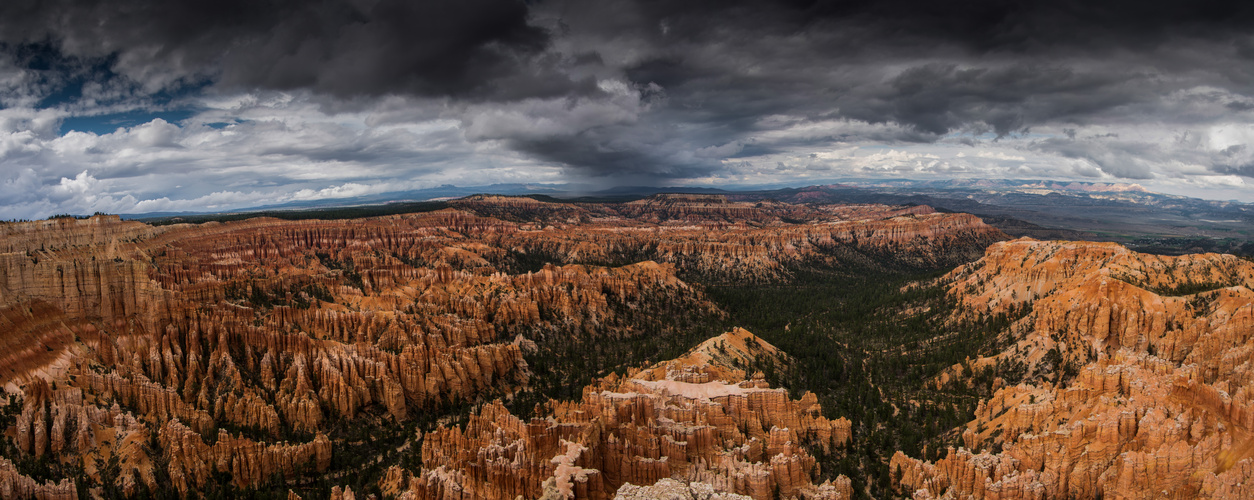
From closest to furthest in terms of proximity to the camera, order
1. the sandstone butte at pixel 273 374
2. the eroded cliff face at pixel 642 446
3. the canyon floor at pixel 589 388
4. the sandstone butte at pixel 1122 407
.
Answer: the sandstone butte at pixel 1122 407
the eroded cliff face at pixel 642 446
the canyon floor at pixel 589 388
the sandstone butte at pixel 273 374

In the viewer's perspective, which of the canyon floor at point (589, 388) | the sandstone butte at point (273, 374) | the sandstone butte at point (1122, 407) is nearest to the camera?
the sandstone butte at point (1122, 407)

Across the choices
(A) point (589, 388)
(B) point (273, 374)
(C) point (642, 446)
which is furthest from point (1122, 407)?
(B) point (273, 374)

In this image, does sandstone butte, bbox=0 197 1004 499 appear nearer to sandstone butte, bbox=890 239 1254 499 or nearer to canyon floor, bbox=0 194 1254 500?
canyon floor, bbox=0 194 1254 500

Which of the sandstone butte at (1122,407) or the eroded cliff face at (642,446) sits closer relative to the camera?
the sandstone butte at (1122,407)

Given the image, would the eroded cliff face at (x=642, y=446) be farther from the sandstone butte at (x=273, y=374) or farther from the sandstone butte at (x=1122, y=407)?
the sandstone butte at (x=1122, y=407)

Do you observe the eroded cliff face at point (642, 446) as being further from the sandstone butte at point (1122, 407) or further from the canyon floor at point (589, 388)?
the sandstone butte at point (1122, 407)

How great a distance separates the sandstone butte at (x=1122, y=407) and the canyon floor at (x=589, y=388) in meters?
0.19

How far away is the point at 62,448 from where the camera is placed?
4856cm

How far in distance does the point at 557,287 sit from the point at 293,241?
→ 101081mm

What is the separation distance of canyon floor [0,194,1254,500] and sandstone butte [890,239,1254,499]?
192mm

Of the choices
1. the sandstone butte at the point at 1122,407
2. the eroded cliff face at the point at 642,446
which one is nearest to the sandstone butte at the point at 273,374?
the eroded cliff face at the point at 642,446

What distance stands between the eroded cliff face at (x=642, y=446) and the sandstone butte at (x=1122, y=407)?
9633 mm

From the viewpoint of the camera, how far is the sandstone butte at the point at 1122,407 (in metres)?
37.6

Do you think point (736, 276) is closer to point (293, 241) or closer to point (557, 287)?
point (557, 287)
